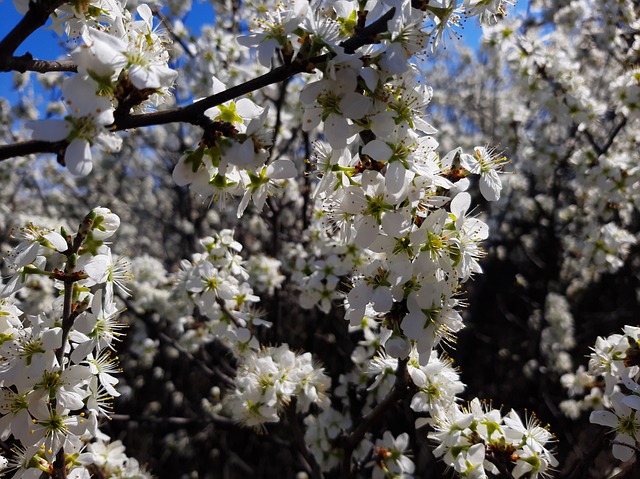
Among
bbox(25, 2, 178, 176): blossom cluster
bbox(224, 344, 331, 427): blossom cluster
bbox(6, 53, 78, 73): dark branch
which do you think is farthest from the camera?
bbox(224, 344, 331, 427): blossom cluster

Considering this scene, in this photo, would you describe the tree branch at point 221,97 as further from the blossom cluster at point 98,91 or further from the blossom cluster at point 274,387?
the blossom cluster at point 274,387

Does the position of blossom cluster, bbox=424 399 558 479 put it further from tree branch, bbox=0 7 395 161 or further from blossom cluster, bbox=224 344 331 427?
tree branch, bbox=0 7 395 161

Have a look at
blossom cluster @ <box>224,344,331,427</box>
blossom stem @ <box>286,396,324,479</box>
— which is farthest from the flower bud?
blossom stem @ <box>286,396,324,479</box>

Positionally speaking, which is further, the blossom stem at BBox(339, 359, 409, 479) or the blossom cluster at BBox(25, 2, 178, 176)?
the blossom stem at BBox(339, 359, 409, 479)

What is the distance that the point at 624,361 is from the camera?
2141 millimetres

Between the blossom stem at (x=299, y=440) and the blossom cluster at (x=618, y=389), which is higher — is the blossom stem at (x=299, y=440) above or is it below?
below

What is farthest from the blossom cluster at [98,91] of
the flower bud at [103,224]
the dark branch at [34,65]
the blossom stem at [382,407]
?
the blossom stem at [382,407]

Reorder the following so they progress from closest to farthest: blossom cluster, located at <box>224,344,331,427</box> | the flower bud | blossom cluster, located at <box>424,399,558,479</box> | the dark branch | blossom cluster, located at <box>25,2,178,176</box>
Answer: blossom cluster, located at <box>25,2,178,176</box> → the dark branch → the flower bud → blossom cluster, located at <box>424,399,558,479</box> → blossom cluster, located at <box>224,344,331,427</box>

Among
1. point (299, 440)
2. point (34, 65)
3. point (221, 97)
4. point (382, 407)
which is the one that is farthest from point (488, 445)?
point (34, 65)

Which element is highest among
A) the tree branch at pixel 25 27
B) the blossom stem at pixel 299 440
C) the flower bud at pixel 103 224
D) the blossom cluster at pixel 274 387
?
the tree branch at pixel 25 27

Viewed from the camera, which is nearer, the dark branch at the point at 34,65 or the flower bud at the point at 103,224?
the dark branch at the point at 34,65

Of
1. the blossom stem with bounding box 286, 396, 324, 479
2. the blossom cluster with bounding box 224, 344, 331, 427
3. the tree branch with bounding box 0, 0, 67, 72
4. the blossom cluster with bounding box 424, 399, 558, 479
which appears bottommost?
the blossom stem with bounding box 286, 396, 324, 479

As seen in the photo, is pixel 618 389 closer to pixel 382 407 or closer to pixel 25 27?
pixel 382 407

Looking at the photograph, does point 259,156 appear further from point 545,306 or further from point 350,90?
point 545,306
